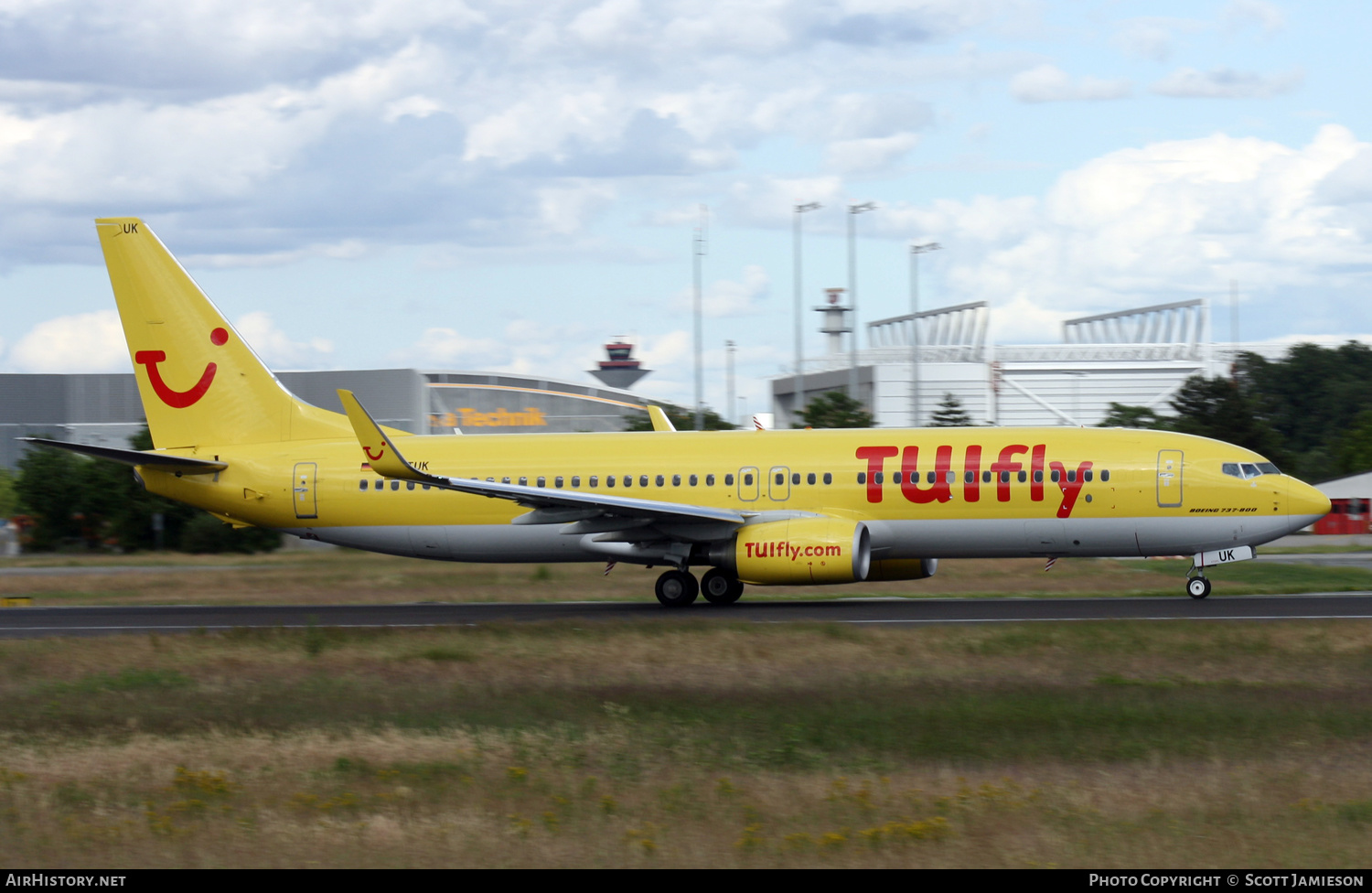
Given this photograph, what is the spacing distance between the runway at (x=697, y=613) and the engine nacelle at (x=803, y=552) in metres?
0.66

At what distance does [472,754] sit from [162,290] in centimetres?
2215

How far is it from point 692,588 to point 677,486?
7.20 feet

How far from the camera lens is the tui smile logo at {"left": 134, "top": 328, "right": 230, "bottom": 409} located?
30828 millimetres

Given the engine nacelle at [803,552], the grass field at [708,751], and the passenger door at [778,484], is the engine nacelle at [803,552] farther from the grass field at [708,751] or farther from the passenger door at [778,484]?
the grass field at [708,751]

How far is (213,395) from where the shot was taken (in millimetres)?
30844

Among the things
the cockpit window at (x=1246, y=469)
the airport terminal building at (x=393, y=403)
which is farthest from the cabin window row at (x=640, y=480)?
the airport terminal building at (x=393, y=403)

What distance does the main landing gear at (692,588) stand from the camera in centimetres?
2752

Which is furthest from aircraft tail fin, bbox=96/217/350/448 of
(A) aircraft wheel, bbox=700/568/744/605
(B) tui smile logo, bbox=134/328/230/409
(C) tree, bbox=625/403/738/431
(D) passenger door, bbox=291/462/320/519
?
(C) tree, bbox=625/403/738/431

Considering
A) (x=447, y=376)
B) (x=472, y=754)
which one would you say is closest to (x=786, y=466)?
(x=472, y=754)

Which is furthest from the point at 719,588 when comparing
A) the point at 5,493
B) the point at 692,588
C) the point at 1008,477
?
the point at 5,493

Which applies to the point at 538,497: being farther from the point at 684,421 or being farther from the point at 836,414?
the point at 684,421

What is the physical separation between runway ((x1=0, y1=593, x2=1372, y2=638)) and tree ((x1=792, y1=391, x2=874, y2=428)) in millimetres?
45666

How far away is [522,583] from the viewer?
3444 cm

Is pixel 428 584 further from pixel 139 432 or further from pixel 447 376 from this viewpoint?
pixel 447 376
